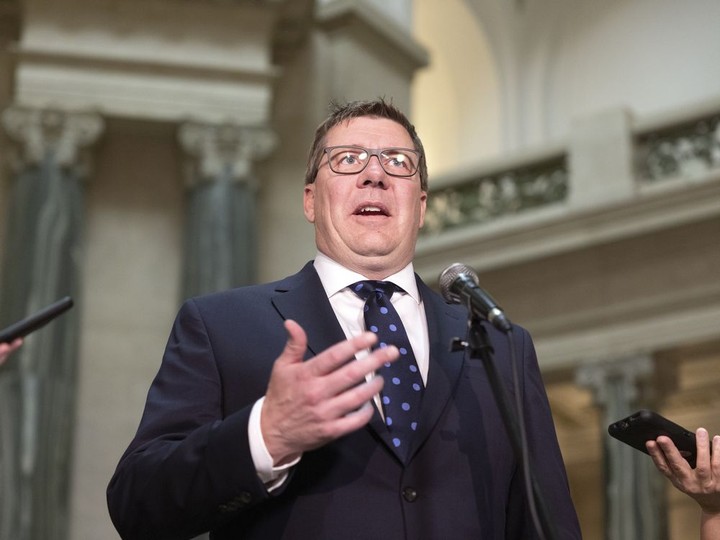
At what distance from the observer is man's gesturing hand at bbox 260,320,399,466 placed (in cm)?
205

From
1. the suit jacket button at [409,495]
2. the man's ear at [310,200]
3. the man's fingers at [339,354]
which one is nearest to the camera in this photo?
the man's fingers at [339,354]

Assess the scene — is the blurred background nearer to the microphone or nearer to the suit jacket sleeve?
the suit jacket sleeve

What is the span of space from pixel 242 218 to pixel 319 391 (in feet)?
21.9

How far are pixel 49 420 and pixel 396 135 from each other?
5.48 m

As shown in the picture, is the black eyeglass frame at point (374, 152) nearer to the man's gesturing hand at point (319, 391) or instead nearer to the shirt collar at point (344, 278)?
the shirt collar at point (344, 278)

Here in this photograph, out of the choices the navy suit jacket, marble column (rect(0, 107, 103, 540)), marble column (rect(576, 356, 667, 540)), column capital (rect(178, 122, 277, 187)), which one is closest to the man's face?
the navy suit jacket

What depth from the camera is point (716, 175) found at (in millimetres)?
10125

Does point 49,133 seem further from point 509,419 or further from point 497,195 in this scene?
point 509,419

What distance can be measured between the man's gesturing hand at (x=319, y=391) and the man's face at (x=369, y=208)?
64 centimetres

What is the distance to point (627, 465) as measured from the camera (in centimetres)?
1017

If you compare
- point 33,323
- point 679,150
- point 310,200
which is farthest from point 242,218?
point 33,323

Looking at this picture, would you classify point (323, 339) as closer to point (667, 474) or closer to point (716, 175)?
point (667, 474)

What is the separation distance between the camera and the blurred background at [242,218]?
324 inches

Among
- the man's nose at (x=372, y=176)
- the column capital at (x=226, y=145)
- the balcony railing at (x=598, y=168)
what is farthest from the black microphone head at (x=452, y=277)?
the balcony railing at (x=598, y=168)
